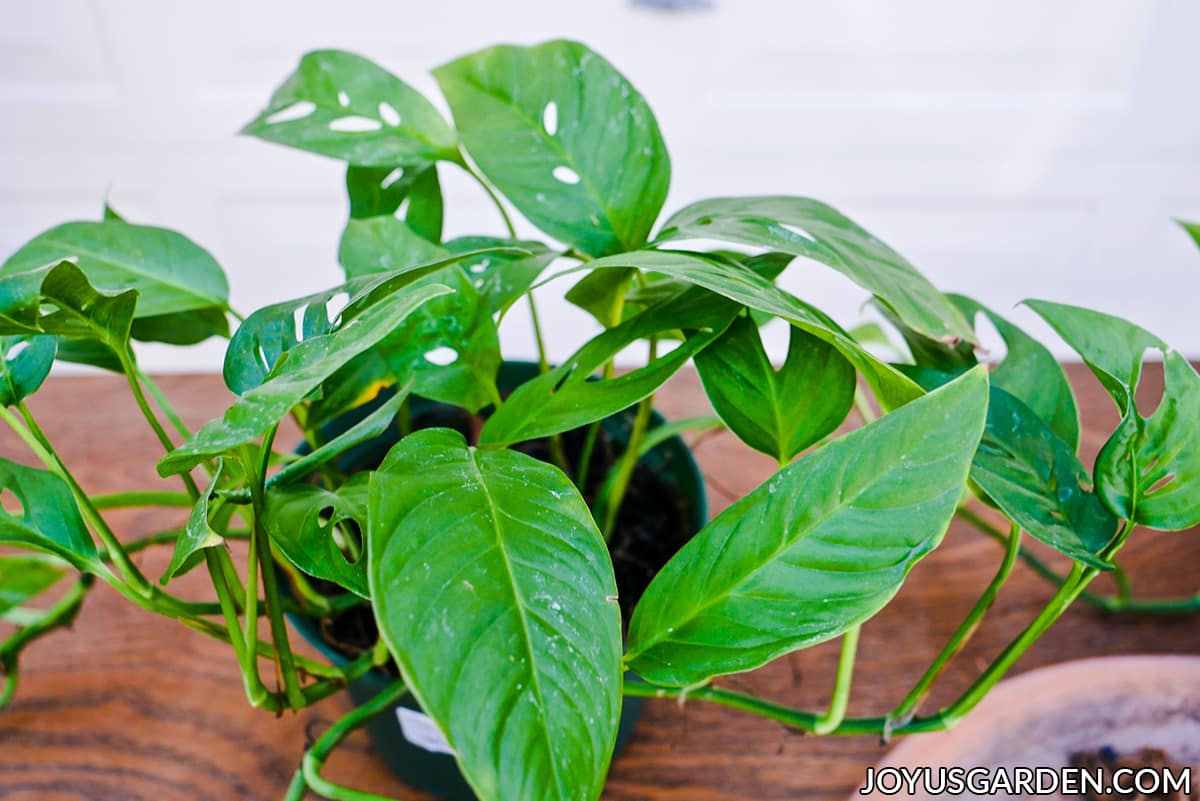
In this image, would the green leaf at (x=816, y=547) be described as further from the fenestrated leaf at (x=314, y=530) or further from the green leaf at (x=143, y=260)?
the green leaf at (x=143, y=260)

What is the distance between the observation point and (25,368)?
0.42 meters

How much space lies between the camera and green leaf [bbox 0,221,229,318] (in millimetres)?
478

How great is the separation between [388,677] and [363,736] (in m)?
0.15

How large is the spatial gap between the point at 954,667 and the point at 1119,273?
135 cm

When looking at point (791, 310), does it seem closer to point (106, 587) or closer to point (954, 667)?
point (954, 667)

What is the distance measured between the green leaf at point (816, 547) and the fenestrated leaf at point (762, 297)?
3 cm

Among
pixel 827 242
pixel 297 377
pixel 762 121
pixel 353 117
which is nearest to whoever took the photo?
pixel 297 377

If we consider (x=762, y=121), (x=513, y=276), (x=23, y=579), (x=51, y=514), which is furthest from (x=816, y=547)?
(x=762, y=121)

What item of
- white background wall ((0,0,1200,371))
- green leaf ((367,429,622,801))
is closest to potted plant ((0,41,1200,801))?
green leaf ((367,429,622,801))

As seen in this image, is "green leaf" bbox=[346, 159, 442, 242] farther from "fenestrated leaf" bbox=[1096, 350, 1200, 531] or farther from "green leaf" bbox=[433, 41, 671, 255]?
"fenestrated leaf" bbox=[1096, 350, 1200, 531]

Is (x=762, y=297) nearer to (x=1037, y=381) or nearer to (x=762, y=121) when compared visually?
(x=1037, y=381)

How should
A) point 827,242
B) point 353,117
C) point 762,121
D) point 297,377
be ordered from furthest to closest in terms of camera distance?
point 762,121 → point 353,117 → point 827,242 → point 297,377

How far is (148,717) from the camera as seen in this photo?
1.99ft

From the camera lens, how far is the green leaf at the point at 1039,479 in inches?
15.4
